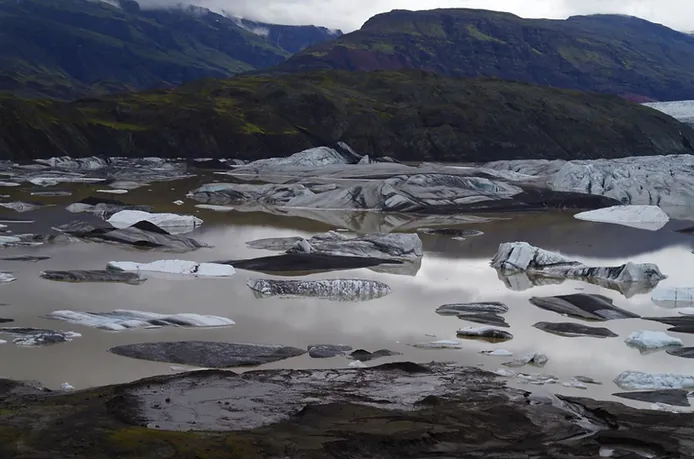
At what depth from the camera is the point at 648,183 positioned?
44.1 meters

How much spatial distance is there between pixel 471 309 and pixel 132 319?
6.73m

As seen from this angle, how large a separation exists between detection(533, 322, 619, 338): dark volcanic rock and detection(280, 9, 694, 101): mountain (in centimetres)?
13457

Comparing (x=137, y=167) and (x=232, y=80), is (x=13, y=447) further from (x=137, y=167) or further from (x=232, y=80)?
(x=232, y=80)

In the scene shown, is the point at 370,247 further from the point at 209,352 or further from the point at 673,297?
the point at 209,352

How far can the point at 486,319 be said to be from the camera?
664 inches

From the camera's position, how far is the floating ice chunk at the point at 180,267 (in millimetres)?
20094

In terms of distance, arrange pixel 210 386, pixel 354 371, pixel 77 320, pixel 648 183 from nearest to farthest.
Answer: pixel 210 386, pixel 354 371, pixel 77 320, pixel 648 183

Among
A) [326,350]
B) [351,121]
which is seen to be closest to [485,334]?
[326,350]

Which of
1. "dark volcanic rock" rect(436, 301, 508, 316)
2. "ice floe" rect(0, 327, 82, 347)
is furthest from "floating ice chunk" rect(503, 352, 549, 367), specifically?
"ice floe" rect(0, 327, 82, 347)

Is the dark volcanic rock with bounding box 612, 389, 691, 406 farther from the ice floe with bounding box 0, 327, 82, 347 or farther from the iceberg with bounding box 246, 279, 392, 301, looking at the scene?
the ice floe with bounding box 0, 327, 82, 347

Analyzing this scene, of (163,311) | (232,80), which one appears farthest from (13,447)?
(232,80)

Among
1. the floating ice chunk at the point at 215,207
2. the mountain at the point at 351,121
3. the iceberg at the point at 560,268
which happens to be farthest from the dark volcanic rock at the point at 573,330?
the mountain at the point at 351,121

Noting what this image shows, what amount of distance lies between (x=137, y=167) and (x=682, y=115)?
256 ft

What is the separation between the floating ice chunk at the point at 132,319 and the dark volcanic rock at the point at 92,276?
3323 mm
